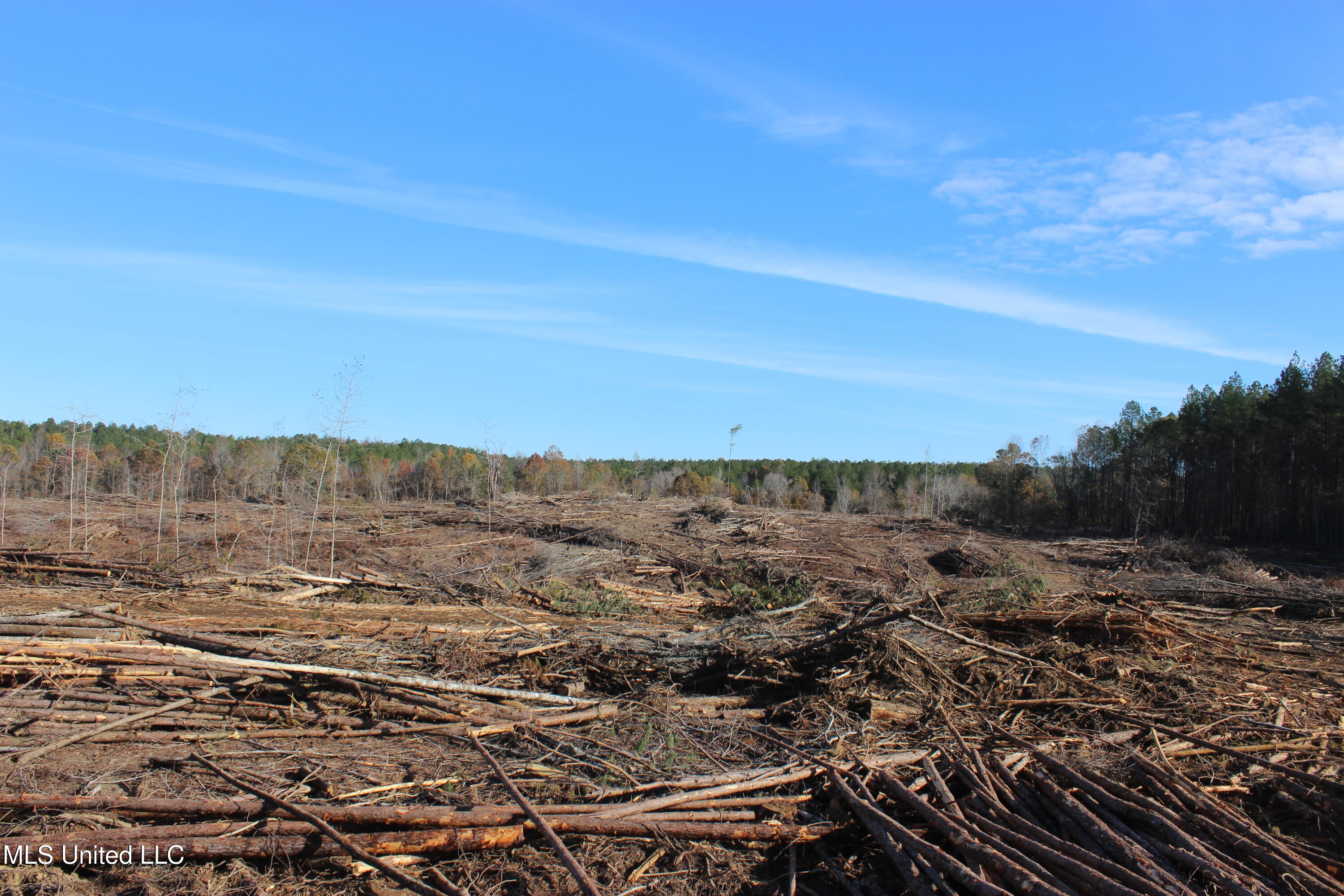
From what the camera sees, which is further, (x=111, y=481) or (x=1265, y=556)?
(x=111, y=481)

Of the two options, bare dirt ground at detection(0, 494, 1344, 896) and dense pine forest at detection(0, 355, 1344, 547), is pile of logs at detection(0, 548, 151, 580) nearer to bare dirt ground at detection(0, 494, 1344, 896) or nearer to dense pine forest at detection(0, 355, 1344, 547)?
bare dirt ground at detection(0, 494, 1344, 896)

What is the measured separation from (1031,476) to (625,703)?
176ft

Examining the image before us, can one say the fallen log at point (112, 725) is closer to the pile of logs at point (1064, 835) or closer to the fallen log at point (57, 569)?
the pile of logs at point (1064, 835)

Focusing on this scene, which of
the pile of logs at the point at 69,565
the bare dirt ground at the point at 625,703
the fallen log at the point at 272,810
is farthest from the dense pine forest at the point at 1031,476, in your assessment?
the fallen log at the point at 272,810

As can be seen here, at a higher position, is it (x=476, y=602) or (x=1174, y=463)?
(x=1174, y=463)

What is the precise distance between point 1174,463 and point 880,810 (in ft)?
157

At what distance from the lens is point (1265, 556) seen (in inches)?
1031

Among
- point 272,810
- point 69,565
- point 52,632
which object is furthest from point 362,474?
point 272,810

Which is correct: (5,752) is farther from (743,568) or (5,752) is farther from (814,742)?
(743,568)

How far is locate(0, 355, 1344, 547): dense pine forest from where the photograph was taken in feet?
93.1

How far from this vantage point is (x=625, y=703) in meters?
7.34

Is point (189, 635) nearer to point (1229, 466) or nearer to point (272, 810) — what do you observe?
point (272, 810)

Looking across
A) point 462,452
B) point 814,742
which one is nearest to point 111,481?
point 462,452

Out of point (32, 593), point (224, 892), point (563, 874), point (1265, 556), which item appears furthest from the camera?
point (1265, 556)
